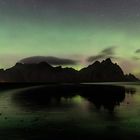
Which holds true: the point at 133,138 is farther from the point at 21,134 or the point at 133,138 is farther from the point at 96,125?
the point at 21,134

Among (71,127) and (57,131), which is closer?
(57,131)

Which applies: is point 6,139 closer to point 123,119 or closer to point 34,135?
point 34,135

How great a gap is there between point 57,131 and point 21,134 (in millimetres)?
2989

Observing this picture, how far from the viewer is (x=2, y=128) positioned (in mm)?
25375

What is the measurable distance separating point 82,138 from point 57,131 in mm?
3278

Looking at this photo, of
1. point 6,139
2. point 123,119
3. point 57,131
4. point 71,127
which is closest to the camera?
point 6,139

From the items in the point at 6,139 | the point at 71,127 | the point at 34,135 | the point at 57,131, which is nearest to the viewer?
the point at 6,139

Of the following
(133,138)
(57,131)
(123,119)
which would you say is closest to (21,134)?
(57,131)

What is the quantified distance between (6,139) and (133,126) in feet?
36.5

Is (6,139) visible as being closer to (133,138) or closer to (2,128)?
(2,128)

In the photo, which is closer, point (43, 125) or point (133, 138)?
point (133, 138)

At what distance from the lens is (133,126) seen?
26.5 metres

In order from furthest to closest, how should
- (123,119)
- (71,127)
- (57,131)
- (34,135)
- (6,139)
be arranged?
(123,119), (71,127), (57,131), (34,135), (6,139)

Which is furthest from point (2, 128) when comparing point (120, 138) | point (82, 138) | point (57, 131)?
point (120, 138)
